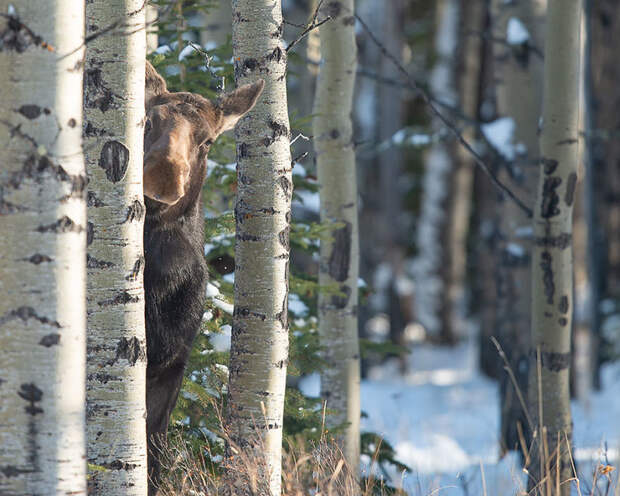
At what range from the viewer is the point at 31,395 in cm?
232

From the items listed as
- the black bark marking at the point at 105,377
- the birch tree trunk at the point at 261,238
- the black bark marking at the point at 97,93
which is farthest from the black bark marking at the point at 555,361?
the black bark marking at the point at 97,93

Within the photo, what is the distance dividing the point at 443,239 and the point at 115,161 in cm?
1827

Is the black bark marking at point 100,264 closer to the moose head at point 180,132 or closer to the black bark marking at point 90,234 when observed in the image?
the black bark marking at point 90,234

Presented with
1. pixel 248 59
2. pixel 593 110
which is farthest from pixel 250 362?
pixel 593 110

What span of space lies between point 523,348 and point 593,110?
5.68m

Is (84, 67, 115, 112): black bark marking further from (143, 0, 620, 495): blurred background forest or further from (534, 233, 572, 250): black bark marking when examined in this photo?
(534, 233, 572, 250): black bark marking

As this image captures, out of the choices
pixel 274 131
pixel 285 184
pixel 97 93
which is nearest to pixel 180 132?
pixel 274 131

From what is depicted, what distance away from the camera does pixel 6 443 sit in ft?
7.63

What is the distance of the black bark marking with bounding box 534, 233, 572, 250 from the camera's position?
5605mm

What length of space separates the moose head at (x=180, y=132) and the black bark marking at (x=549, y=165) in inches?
97.4

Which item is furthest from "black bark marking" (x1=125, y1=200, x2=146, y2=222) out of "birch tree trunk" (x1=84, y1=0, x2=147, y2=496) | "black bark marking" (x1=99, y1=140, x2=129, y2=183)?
"black bark marking" (x1=99, y1=140, x2=129, y2=183)

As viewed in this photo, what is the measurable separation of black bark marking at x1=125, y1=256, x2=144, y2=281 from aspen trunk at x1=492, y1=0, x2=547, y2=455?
5097 mm

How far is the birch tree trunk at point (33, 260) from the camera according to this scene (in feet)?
7.63

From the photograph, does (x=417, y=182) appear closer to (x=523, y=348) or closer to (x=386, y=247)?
(x=386, y=247)
